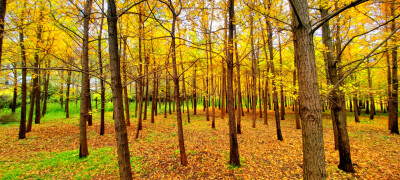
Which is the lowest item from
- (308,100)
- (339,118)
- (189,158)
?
(189,158)

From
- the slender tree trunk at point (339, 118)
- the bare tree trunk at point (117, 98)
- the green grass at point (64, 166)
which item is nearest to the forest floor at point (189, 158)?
the green grass at point (64, 166)

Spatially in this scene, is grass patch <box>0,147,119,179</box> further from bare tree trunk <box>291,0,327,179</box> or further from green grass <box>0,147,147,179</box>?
bare tree trunk <box>291,0,327,179</box>

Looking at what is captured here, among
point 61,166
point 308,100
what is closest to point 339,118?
point 308,100

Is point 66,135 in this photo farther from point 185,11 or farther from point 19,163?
point 185,11

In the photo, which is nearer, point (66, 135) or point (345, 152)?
point (345, 152)

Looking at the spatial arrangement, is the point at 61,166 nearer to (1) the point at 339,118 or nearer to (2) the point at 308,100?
(2) the point at 308,100

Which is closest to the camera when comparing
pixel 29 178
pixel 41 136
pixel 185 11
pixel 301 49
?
pixel 301 49

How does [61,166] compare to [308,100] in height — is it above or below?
below

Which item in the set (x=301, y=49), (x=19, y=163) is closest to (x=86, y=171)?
(x=19, y=163)

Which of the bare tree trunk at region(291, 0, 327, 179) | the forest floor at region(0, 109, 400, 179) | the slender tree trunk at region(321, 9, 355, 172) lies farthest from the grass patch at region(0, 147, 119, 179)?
the slender tree trunk at region(321, 9, 355, 172)

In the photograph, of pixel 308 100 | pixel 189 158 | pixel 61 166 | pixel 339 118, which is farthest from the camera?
pixel 189 158

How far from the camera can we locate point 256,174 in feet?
17.5

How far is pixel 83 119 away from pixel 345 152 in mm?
10543

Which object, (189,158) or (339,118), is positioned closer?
(339,118)
